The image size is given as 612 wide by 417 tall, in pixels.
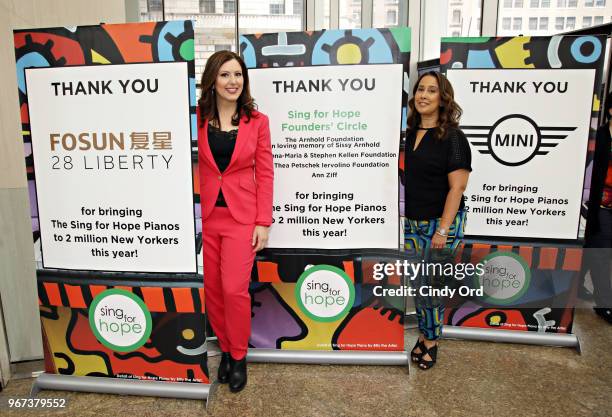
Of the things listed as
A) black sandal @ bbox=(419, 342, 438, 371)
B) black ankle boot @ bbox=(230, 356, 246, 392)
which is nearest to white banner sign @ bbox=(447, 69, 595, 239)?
black sandal @ bbox=(419, 342, 438, 371)

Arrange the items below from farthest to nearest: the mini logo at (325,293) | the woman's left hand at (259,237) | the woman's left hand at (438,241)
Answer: the mini logo at (325,293), the woman's left hand at (438,241), the woman's left hand at (259,237)

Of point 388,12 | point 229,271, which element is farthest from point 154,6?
point 229,271

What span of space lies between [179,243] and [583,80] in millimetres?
2469

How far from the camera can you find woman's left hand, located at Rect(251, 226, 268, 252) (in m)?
2.20

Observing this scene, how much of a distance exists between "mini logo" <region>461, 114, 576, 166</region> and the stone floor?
1229 mm

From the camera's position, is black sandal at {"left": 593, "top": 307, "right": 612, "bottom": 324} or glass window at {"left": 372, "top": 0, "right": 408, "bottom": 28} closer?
black sandal at {"left": 593, "top": 307, "right": 612, "bottom": 324}

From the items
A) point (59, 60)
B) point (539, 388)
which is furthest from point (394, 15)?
point (539, 388)

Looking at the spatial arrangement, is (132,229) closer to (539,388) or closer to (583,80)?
(539,388)

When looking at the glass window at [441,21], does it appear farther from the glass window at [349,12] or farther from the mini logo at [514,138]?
the mini logo at [514,138]

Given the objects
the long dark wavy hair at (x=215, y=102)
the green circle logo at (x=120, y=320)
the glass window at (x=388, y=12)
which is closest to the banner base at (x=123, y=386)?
the green circle logo at (x=120, y=320)

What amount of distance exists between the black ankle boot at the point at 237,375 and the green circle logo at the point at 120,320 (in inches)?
18.8

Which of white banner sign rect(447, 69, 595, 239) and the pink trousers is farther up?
white banner sign rect(447, 69, 595, 239)

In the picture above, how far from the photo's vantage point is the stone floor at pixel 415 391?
2090 mm

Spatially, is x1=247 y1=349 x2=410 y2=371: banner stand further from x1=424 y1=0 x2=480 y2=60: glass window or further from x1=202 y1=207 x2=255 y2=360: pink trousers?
x1=424 y1=0 x2=480 y2=60: glass window
